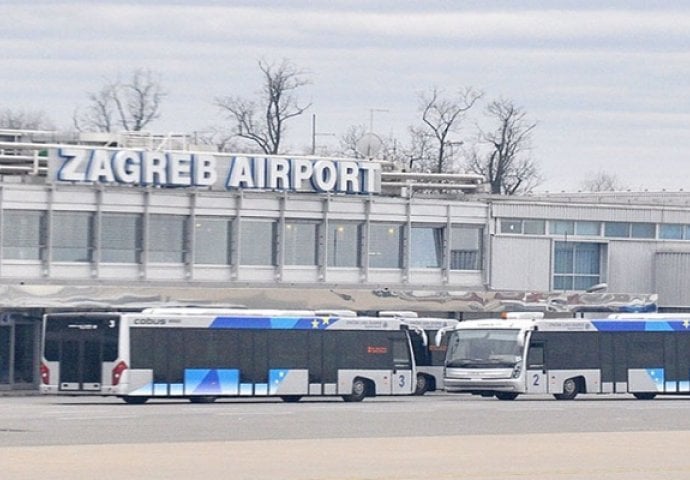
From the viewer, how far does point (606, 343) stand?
49906mm

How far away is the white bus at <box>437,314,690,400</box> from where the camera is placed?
48.1 m

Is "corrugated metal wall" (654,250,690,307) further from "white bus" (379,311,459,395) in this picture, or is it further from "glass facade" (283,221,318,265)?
"white bus" (379,311,459,395)

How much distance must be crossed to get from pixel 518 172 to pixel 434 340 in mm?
43904

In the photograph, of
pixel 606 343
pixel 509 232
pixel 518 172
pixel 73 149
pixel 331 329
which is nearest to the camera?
pixel 331 329

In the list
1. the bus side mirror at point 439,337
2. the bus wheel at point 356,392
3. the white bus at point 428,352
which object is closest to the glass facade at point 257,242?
the white bus at point 428,352

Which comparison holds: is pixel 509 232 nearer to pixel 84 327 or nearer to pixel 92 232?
pixel 92 232

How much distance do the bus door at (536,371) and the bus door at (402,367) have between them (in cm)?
336

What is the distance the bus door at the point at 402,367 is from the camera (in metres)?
47.4

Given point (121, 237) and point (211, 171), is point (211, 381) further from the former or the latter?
point (211, 171)

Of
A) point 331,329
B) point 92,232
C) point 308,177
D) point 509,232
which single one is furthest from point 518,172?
point 331,329

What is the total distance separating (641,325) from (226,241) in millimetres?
15624

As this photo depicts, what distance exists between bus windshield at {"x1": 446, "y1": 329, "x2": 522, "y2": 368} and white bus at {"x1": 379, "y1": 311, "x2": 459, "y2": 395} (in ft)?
8.67

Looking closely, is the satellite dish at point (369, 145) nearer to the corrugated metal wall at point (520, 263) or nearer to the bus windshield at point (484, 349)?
the corrugated metal wall at point (520, 263)

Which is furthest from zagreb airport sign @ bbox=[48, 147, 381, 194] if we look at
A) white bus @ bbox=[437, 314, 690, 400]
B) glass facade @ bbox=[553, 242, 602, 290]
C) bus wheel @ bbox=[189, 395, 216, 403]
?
bus wheel @ bbox=[189, 395, 216, 403]
